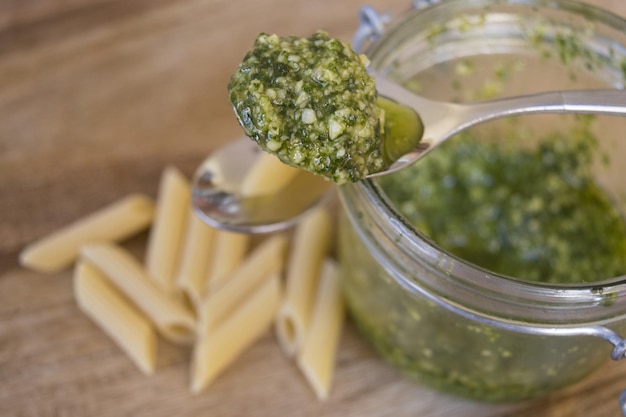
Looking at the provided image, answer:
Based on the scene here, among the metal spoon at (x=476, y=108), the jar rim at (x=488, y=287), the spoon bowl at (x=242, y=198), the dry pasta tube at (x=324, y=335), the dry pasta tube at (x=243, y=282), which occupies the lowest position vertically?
the dry pasta tube at (x=324, y=335)

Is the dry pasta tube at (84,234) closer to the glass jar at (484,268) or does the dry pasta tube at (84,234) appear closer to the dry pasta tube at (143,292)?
the dry pasta tube at (143,292)

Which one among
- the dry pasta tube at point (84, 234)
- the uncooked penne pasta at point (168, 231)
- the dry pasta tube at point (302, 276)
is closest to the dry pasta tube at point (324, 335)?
the dry pasta tube at point (302, 276)

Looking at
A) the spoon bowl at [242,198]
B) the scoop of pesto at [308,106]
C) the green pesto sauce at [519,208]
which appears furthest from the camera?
the green pesto sauce at [519,208]

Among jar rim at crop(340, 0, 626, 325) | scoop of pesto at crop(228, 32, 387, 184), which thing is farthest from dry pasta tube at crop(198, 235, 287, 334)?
scoop of pesto at crop(228, 32, 387, 184)

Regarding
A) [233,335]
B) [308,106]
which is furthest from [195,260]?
[308,106]

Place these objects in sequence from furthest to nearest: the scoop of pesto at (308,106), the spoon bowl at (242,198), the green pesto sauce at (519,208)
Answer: the green pesto sauce at (519,208) < the spoon bowl at (242,198) < the scoop of pesto at (308,106)

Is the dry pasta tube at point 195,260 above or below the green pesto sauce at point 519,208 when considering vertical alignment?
below

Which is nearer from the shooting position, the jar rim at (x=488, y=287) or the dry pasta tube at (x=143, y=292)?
the jar rim at (x=488, y=287)
